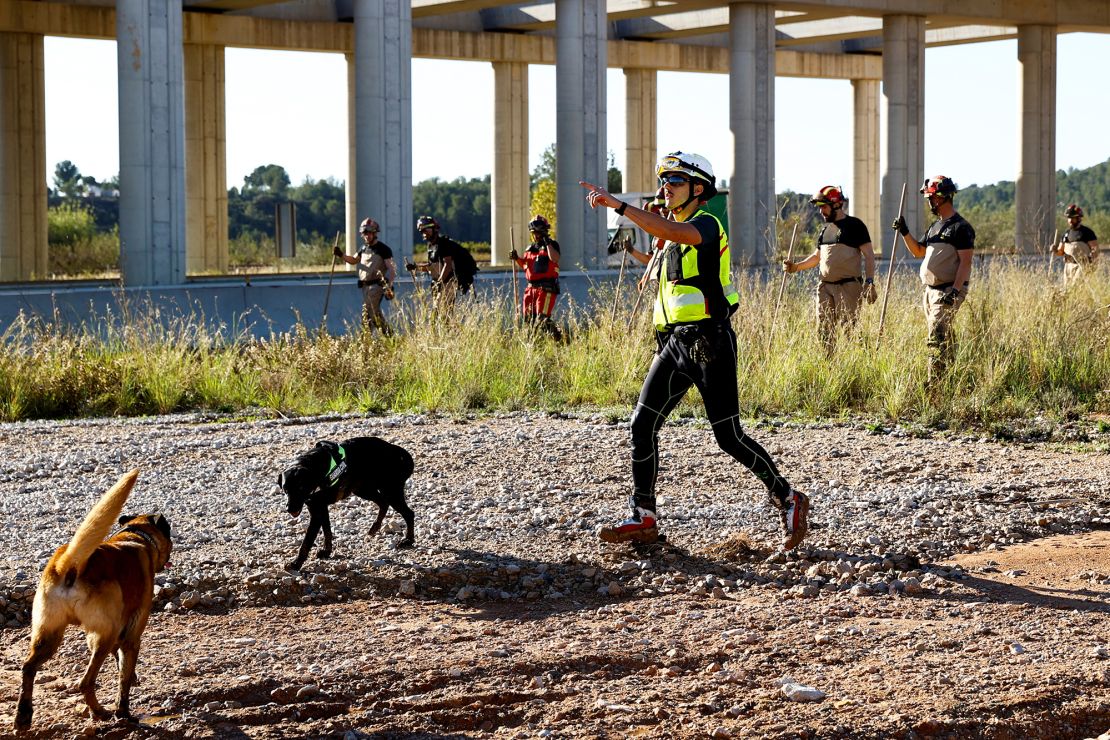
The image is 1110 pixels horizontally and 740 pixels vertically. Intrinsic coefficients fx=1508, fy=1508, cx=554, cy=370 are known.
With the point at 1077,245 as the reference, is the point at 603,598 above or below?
below

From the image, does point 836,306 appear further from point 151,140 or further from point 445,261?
point 151,140

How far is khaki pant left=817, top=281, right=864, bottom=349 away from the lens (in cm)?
1276

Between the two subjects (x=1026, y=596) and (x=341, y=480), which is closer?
(x=1026, y=596)

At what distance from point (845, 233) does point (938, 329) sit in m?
1.19

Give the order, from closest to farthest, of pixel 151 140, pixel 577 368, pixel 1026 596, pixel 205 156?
1. pixel 1026 596
2. pixel 577 368
3. pixel 151 140
4. pixel 205 156

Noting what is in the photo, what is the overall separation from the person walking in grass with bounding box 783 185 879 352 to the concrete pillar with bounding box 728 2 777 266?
2304cm

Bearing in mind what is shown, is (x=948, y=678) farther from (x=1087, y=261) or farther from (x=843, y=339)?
(x=1087, y=261)

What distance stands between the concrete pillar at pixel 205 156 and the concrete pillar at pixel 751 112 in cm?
1328

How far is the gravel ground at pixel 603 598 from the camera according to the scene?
4.91 m

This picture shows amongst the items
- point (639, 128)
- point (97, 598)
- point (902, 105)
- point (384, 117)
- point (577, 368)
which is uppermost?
point (639, 128)

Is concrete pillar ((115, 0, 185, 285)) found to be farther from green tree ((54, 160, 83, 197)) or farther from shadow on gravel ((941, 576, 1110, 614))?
green tree ((54, 160, 83, 197))

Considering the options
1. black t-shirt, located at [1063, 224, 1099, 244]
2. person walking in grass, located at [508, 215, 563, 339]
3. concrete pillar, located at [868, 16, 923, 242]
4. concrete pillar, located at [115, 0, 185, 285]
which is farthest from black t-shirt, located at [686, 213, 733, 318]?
concrete pillar, located at [868, 16, 923, 242]

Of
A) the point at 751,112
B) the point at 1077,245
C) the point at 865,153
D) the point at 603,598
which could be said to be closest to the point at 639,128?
the point at 865,153

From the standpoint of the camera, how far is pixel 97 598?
14.8 feet
